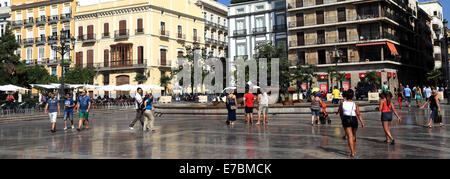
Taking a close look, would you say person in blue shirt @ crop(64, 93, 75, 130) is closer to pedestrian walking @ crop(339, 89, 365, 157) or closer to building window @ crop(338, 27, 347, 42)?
pedestrian walking @ crop(339, 89, 365, 157)

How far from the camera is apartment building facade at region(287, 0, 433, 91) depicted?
131 feet

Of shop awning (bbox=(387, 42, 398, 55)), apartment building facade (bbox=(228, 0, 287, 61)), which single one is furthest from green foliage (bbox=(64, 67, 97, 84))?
shop awning (bbox=(387, 42, 398, 55))

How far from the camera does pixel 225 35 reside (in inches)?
2277

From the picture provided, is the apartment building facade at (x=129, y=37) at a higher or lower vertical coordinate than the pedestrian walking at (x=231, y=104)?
higher

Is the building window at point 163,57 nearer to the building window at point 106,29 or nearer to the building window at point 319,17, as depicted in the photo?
the building window at point 106,29

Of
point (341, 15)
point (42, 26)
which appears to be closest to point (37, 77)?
point (42, 26)

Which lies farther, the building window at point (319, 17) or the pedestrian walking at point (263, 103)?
the building window at point (319, 17)

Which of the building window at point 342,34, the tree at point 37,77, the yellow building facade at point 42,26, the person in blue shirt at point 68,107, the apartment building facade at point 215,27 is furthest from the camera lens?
the apartment building facade at point 215,27

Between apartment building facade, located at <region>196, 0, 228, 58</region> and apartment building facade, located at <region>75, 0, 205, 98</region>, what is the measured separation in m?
4.21

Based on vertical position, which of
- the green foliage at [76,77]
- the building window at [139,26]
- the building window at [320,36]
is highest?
the building window at [139,26]

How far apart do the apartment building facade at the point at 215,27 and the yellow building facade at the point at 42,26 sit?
1879 centimetres

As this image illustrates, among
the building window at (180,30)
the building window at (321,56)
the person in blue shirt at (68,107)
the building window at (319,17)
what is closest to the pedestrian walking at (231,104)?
the person in blue shirt at (68,107)

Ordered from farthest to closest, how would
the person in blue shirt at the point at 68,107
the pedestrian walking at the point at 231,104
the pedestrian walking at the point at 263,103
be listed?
the pedestrian walking at the point at 263,103, the pedestrian walking at the point at 231,104, the person in blue shirt at the point at 68,107

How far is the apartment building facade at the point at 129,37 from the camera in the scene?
43.9 m
